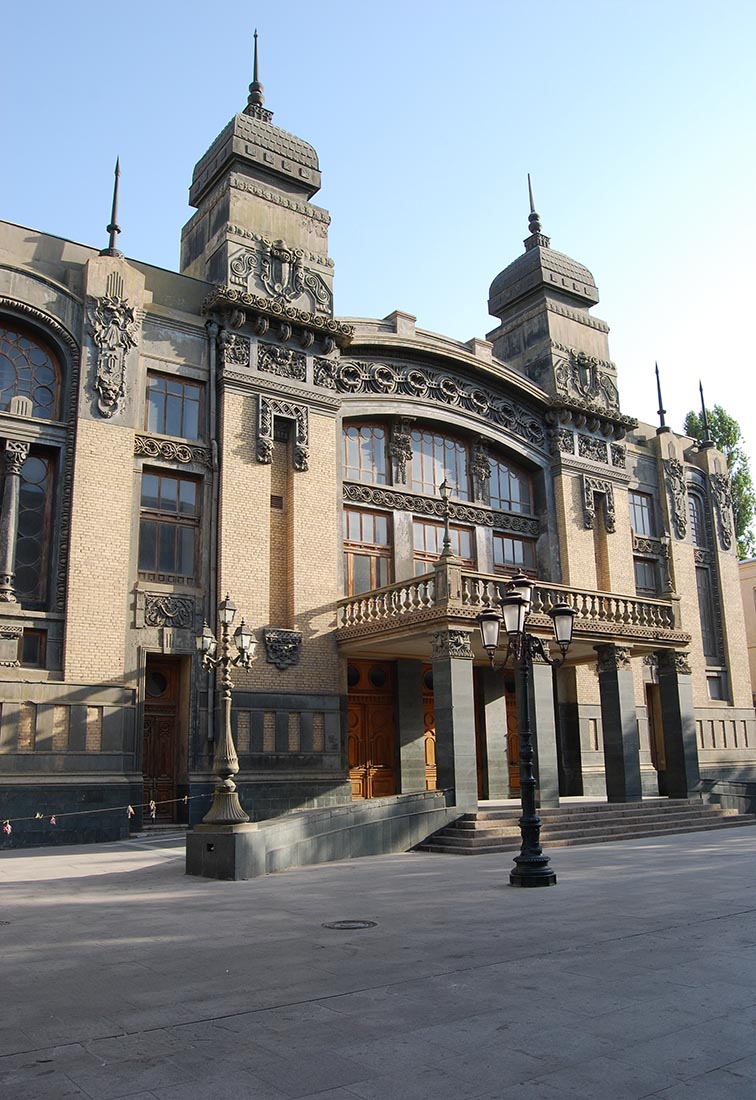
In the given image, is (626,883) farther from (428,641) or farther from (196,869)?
(428,641)

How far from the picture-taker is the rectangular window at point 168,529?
925 inches

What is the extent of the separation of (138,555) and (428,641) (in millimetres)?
7631

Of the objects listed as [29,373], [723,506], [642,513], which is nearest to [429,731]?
[642,513]

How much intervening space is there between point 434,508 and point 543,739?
8797mm

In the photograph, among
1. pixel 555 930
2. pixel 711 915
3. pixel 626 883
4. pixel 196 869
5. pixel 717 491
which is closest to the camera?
pixel 555 930

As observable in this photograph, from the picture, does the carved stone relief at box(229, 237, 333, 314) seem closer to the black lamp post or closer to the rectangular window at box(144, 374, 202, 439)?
the rectangular window at box(144, 374, 202, 439)

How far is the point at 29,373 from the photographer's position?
2286cm

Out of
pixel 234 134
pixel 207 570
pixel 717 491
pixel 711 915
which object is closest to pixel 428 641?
pixel 207 570

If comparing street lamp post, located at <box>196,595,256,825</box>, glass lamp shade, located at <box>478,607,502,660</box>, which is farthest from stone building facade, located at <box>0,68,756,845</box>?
glass lamp shade, located at <box>478,607,502,660</box>

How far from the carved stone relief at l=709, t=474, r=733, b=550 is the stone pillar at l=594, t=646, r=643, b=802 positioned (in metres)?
15.2

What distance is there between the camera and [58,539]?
2223 centimetres

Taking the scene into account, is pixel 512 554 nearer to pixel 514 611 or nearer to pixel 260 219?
pixel 260 219

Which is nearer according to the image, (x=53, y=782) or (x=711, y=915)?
(x=711, y=915)

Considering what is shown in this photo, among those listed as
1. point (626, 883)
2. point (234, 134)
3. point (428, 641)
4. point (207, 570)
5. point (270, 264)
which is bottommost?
point (626, 883)
